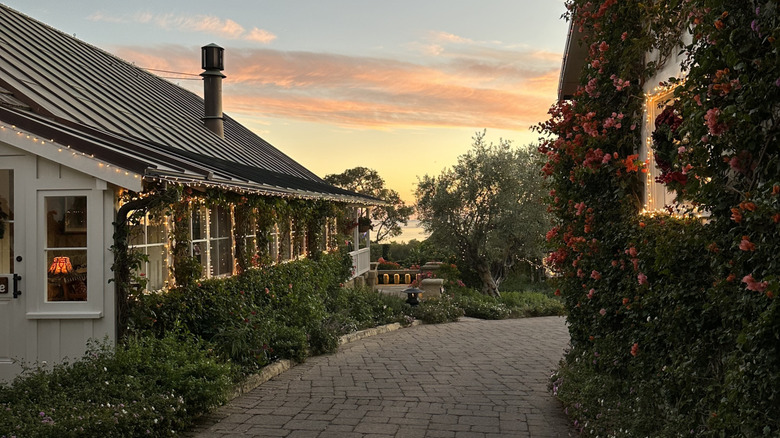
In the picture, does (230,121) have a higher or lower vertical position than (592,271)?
higher

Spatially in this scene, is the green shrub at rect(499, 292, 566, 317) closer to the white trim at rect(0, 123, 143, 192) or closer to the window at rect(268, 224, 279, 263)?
the window at rect(268, 224, 279, 263)

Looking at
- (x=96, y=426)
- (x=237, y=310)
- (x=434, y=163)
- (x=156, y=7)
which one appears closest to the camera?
(x=96, y=426)

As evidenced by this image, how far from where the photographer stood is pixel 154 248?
8836mm

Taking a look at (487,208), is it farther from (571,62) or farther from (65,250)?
(65,250)

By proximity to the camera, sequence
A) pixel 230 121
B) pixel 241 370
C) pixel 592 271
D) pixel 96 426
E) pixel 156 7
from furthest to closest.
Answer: pixel 230 121 → pixel 156 7 → pixel 241 370 → pixel 592 271 → pixel 96 426

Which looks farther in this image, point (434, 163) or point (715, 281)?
point (434, 163)

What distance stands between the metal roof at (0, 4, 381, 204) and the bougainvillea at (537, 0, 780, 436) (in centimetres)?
461

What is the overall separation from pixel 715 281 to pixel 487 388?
16.5 feet

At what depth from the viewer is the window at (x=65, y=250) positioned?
25.8 feet

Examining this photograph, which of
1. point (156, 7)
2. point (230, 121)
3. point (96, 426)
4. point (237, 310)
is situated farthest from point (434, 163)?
point (96, 426)

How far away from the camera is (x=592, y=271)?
655cm

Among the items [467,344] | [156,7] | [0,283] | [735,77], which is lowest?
[467,344]

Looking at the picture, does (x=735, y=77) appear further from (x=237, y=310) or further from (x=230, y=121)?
(x=230, y=121)

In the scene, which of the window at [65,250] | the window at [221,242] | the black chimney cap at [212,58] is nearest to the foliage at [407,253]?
the black chimney cap at [212,58]
